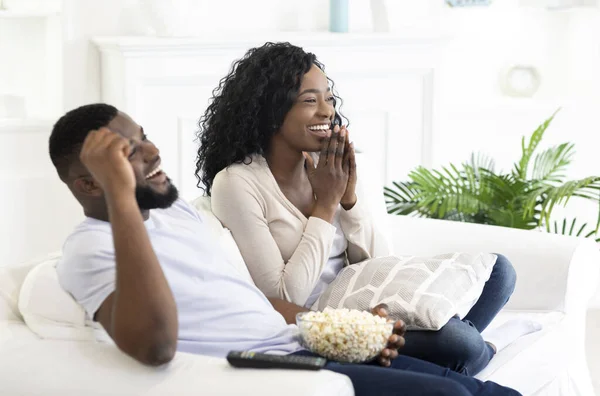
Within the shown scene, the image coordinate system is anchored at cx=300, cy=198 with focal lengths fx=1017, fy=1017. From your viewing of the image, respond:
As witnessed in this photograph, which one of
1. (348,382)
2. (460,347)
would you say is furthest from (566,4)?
(348,382)

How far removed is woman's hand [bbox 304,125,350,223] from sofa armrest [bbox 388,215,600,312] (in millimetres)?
550

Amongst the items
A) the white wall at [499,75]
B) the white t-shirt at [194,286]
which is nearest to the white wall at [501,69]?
the white wall at [499,75]

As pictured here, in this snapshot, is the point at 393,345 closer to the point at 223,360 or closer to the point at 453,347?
the point at 453,347

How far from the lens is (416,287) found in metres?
2.30

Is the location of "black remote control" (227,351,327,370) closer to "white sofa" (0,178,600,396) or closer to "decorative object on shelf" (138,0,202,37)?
"white sofa" (0,178,600,396)

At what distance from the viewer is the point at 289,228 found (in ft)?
8.02

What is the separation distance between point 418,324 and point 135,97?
1984mm

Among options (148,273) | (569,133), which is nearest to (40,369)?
(148,273)

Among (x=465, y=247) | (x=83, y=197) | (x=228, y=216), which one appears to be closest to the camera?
(x=83, y=197)

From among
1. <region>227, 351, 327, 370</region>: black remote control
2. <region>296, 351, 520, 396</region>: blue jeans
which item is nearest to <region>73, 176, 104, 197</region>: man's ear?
<region>227, 351, 327, 370</region>: black remote control

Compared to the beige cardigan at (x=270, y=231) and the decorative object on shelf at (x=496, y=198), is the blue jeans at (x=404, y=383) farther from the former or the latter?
the decorative object on shelf at (x=496, y=198)

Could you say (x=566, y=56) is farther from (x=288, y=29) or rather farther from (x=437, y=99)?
(x=288, y=29)

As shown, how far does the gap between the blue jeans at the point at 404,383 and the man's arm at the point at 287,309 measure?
0.38 meters

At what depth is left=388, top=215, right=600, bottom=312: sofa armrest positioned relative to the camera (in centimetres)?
280
